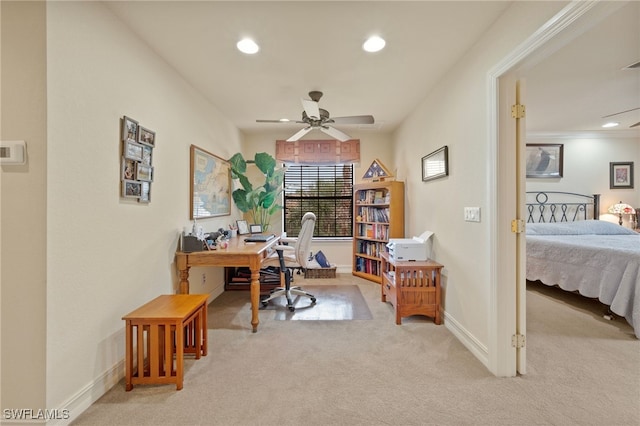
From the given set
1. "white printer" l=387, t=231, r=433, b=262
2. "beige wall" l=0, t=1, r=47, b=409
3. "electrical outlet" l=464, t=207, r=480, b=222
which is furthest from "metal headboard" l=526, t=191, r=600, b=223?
"beige wall" l=0, t=1, r=47, b=409

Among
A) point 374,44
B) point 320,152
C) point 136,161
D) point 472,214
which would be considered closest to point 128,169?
point 136,161

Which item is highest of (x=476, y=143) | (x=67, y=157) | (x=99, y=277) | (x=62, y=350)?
(x=476, y=143)

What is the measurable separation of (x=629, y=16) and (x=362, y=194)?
3271 mm

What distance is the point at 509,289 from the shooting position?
5.98 feet

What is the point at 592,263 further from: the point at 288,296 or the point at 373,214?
the point at 288,296

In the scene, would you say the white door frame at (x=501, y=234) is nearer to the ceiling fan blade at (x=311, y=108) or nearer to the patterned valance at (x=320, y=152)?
the ceiling fan blade at (x=311, y=108)

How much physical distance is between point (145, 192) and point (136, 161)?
0.81 ft

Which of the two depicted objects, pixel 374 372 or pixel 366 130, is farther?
pixel 366 130

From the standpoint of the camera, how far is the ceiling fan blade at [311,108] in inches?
103

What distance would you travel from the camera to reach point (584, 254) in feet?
9.87

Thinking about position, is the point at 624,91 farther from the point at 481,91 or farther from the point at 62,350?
the point at 62,350

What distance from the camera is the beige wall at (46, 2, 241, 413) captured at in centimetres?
139

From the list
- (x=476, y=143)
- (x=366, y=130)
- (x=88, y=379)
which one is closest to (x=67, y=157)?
(x=88, y=379)

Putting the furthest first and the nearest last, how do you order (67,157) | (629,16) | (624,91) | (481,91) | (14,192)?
(624,91), (481,91), (629,16), (67,157), (14,192)
